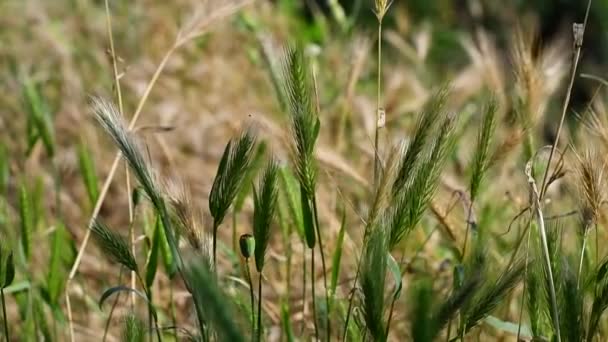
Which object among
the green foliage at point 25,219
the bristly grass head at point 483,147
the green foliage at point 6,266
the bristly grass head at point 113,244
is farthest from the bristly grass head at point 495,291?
the green foliage at point 25,219

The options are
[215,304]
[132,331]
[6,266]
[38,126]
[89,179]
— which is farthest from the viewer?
[38,126]

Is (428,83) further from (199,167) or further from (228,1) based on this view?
(228,1)

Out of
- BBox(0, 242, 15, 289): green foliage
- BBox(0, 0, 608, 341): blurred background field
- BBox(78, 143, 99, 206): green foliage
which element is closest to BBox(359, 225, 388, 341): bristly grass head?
BBox(0, 0, 608, 341): blurred background field

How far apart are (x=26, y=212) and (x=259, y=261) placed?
393 mm

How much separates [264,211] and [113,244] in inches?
5.4

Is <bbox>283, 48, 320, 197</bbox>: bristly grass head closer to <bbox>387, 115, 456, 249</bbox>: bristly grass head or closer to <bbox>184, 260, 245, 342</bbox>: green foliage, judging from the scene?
<bbox>387, 115, 456, 249</bbox>: bristly grass head

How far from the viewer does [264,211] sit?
933 millimetres

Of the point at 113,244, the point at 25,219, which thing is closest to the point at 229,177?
the point at 113,244

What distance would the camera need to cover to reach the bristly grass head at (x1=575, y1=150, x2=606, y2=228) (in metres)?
0.96

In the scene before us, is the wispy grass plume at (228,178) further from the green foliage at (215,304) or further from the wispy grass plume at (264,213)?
the green foliage at (215,304)

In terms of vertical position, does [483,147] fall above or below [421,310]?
above

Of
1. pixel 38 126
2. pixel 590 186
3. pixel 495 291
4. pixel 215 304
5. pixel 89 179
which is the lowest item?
pixel 215 304

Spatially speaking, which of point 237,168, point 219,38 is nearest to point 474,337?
point 237,168

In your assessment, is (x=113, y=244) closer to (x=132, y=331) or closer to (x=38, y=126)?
(x=132, y=331)
